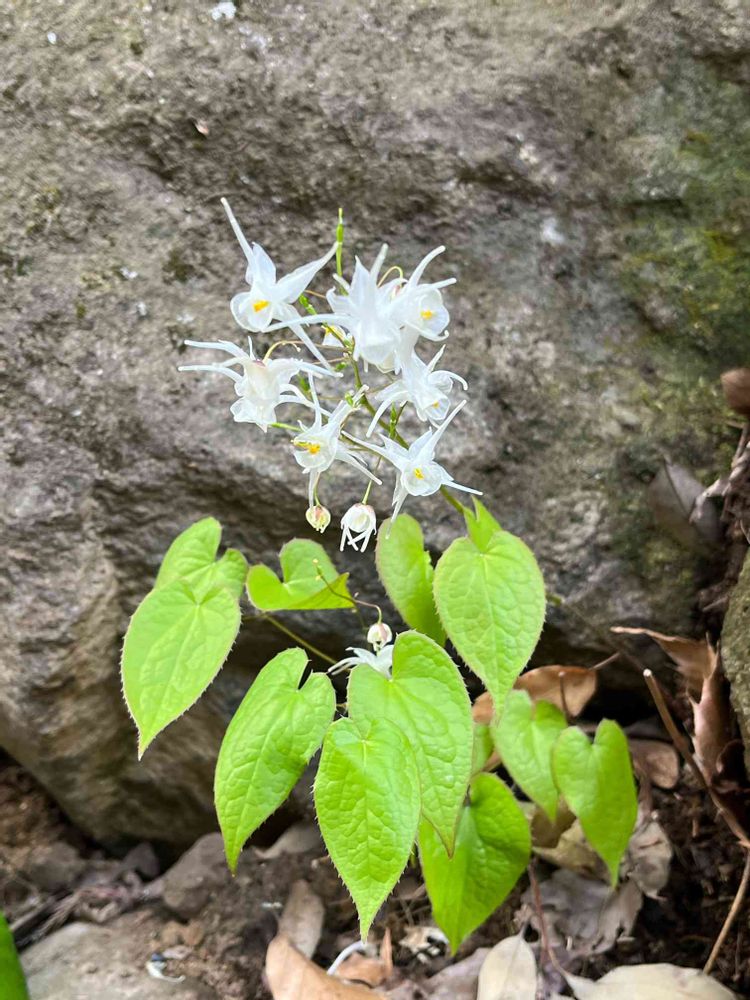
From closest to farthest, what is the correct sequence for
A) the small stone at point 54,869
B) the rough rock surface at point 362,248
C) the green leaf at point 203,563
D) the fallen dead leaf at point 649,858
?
the green leaf at point 203,563 → the fallen dead leaf at point 649,858 → the rough rock surface at point 362,248 → the small stone at point 54,869

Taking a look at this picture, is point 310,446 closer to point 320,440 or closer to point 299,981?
point 320,440

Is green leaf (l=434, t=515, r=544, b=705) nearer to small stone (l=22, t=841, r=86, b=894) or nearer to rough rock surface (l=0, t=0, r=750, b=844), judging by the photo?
rough rock surface (l=0, t=0, r=750, b=844)

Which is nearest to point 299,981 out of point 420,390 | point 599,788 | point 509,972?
point 509,972

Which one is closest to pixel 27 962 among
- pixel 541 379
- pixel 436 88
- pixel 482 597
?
pixel 482 597

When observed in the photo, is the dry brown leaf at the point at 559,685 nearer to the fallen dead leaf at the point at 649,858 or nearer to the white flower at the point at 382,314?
the fallen dead leaf at the point at 649,858

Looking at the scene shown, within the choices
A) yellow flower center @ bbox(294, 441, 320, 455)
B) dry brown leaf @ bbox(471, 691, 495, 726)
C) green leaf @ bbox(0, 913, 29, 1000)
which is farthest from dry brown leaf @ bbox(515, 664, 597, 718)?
green leaf @ bbox(0, 913, 29, 1000)

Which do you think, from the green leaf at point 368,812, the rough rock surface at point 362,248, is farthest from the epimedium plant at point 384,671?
the rough rock surface at point 362,248
